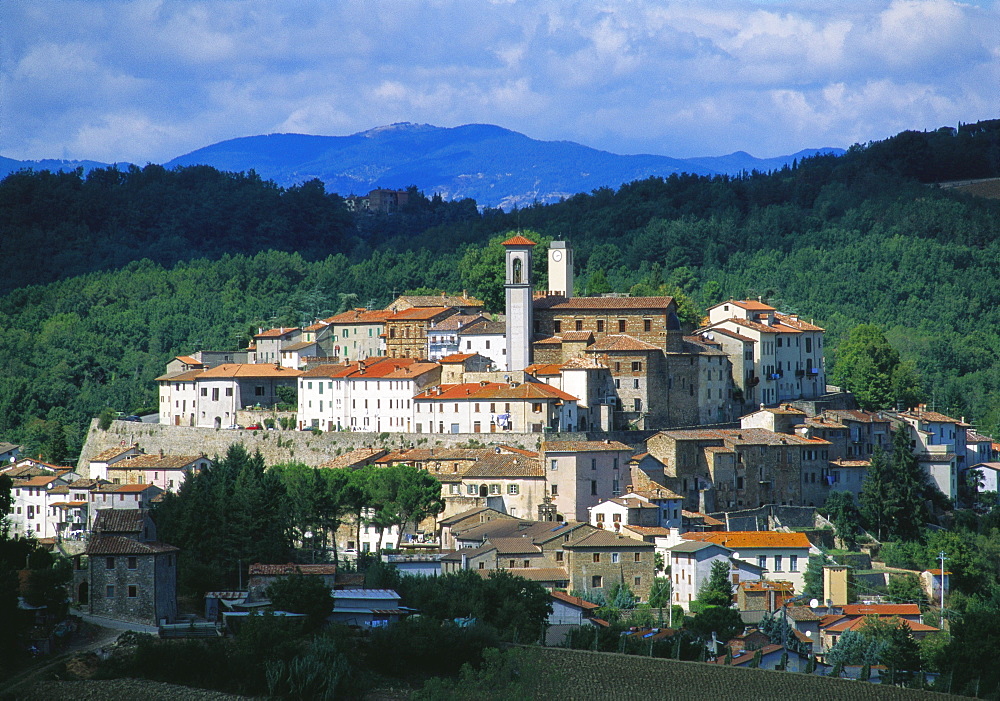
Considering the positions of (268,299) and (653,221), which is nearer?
(268,299)

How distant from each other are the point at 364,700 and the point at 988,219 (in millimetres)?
82723

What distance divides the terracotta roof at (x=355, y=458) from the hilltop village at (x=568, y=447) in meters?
0.16

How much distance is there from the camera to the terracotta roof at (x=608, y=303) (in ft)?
225

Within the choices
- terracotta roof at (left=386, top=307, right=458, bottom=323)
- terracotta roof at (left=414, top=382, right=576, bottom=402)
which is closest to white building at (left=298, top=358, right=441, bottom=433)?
terracotta roof at (left=414, top=382, right=576, bottom=402)

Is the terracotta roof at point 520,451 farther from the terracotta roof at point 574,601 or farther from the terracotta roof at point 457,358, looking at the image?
the terracotta roof at point 574,601

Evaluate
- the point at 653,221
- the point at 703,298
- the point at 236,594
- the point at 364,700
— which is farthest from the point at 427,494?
the point at 653,221

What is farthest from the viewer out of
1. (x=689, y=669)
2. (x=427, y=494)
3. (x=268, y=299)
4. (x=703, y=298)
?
(x=268, y=299)

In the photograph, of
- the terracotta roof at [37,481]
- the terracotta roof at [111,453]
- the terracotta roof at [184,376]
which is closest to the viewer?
the terracotta roof at [37,481]

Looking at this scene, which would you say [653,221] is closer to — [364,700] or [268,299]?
[268,299]

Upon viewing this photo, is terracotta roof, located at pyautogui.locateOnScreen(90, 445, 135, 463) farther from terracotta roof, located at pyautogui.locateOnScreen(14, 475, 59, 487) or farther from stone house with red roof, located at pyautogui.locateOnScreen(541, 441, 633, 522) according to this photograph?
stone house with red roof, located at pyautogui.locateOnScreen(541, 441, 633, 522)

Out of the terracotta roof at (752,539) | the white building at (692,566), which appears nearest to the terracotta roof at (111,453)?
the terracotta roof at (752,539)

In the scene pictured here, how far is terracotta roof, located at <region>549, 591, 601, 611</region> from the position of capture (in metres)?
51.2

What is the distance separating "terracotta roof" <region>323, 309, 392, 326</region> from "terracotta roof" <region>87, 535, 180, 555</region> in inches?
1389

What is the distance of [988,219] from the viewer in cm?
11319
